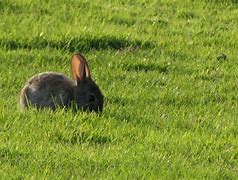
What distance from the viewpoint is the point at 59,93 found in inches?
343

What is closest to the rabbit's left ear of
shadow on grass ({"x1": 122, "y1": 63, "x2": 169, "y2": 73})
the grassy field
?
the grassy field

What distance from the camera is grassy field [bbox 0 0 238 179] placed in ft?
23.7

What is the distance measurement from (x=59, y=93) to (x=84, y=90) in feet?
0.84

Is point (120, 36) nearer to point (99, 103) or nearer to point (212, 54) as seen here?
point (212, 54)

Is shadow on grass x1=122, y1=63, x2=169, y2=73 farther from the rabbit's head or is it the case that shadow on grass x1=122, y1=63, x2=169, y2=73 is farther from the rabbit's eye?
the rabbit's eye

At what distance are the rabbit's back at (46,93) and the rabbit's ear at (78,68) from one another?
0.57 ft

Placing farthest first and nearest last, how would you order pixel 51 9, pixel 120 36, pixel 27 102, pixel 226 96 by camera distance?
1. pixel 51 9
2. pixel 120 36
3. pixel 226 96
4. pixel 27 102

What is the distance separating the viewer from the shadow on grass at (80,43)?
11070 mm

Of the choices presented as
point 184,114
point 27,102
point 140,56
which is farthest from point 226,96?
point 27,102

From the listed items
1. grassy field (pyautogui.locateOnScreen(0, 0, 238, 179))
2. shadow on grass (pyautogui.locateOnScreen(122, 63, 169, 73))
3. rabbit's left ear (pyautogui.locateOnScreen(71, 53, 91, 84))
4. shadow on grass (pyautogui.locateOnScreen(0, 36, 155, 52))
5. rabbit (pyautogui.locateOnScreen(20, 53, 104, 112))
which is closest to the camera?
grassy field (pyautogui.locateOnScreen(0, 0, 238, 179))

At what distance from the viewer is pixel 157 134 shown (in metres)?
8.17

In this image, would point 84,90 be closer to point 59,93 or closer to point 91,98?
point 91,98

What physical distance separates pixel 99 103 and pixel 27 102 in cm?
72

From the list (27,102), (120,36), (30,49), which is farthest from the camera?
(120,36)
